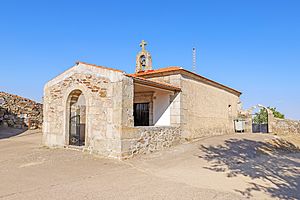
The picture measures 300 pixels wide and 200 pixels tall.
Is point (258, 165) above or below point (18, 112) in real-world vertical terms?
below

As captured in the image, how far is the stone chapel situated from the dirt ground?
68cm

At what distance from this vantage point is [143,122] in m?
12.4

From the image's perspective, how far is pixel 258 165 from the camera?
7773mm

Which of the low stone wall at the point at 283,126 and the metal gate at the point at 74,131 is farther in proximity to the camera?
the low stone wall at the point at 283,126

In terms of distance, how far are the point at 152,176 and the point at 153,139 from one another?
2985 millimetres

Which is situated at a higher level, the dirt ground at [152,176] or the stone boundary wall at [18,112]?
the stone boundary wall at [18,112]

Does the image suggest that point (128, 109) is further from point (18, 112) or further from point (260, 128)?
point (260, 128)

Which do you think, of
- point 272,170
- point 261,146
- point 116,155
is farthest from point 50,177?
point 261,146

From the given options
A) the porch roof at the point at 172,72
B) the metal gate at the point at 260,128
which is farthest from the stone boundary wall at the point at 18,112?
the metal gate at the point at 260,128

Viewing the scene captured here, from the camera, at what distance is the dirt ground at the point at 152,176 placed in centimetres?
470

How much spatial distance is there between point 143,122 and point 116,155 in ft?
16.2

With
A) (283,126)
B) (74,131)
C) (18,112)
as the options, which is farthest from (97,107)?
(283,126)

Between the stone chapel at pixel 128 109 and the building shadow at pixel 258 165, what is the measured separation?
201cm

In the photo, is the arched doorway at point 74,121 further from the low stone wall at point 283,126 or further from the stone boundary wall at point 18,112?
the low stone wall at point 283,126
